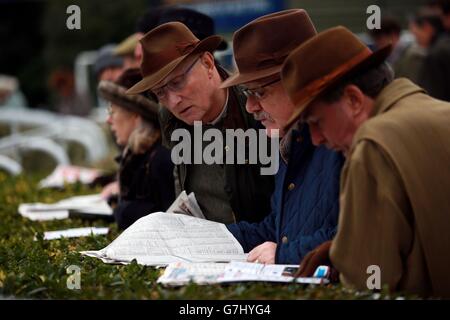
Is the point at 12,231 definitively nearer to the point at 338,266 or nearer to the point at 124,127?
the point at 124,127

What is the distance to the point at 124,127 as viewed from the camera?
7.52 m

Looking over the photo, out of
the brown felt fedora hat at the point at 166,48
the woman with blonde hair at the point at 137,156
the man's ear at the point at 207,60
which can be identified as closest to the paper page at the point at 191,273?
the brown felt fedora hat at the point at 166,48

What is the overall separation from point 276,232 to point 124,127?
99.5 inches

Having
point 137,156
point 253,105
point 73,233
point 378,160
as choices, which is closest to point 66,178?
point 137,156

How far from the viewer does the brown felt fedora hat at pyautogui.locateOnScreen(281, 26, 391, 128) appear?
14.0 feet

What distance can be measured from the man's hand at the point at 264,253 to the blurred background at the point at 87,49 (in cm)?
263

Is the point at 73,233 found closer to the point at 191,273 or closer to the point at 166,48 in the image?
the point at 166,48

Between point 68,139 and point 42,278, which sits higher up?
point 42,278

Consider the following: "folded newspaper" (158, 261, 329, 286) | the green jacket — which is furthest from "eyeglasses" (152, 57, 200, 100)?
"folded newspaper" (158, 261, 329, 286)

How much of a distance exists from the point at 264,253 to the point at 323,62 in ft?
3.53

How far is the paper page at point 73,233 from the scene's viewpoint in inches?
256

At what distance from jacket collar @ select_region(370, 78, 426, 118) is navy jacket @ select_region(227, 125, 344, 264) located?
54 cm

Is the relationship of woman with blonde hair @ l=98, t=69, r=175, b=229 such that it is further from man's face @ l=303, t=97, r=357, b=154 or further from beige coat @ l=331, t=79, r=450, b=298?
beige coat @ l=331, t=79, r=450, b=298

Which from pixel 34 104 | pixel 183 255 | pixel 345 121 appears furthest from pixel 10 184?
pixel 34 104
